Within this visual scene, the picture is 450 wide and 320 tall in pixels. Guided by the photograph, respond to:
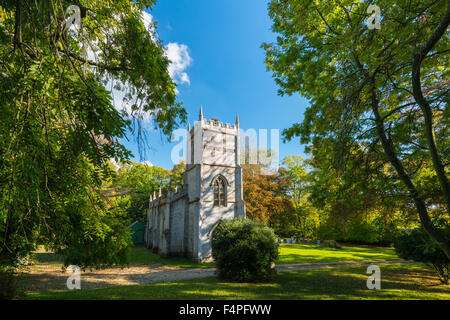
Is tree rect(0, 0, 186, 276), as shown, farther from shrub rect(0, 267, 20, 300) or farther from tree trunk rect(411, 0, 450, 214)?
tree trunk rect(411, 0, 450, 214)

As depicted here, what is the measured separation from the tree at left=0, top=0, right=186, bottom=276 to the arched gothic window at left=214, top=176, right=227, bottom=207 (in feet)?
50.5

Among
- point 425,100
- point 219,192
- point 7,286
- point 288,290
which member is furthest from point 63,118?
point 219,192

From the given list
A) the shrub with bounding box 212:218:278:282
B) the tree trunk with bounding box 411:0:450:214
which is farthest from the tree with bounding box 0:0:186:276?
the shrub with bounding box 212:218:278:282

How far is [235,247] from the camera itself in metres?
11.1

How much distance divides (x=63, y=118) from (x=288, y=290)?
952 centimetres

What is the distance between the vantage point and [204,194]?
19609mm

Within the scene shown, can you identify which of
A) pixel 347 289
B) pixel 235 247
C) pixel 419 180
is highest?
pixel 419 180

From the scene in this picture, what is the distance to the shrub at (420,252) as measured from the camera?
10144 mm

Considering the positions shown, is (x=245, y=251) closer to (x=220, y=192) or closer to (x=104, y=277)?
(x=104, y=277)

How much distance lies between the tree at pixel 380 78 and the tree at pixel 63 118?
13.2 ft

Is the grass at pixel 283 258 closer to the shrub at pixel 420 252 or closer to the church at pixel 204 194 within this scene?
the church at pixel 204 194
